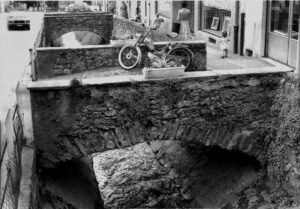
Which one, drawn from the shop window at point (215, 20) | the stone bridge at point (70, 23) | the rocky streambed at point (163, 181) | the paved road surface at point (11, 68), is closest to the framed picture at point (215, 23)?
the shop window at point (215, 20)

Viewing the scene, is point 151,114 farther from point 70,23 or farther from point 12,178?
point 70,23

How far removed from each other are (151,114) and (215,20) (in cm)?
978

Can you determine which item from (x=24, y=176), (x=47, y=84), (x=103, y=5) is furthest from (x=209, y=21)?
(x=103, y=5)

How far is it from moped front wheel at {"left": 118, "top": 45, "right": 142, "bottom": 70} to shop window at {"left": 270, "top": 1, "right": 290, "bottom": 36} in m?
3.67

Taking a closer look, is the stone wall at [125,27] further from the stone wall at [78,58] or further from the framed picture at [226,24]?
the stone wall at [78,58]

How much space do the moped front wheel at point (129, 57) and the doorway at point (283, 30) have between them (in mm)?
3572

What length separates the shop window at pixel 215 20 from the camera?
17.4 meters

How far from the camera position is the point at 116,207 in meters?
11.6

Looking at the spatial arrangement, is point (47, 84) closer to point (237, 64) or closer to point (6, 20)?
point (237, 64)

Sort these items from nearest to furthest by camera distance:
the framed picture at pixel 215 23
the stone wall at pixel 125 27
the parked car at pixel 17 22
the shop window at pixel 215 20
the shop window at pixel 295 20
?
the shop window at pixel 295 20
the shop window at pixel 215 20
the framed picture at pixel 215 23
the stone wall at pixel 125 27
the parked car at pixel 17 22

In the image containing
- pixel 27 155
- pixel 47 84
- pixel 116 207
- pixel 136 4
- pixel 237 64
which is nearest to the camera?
pixel 27 155

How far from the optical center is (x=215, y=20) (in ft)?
60.8

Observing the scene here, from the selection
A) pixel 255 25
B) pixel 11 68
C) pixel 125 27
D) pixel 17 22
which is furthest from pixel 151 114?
pixel 17 22

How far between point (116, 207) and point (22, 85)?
3.54 meters
